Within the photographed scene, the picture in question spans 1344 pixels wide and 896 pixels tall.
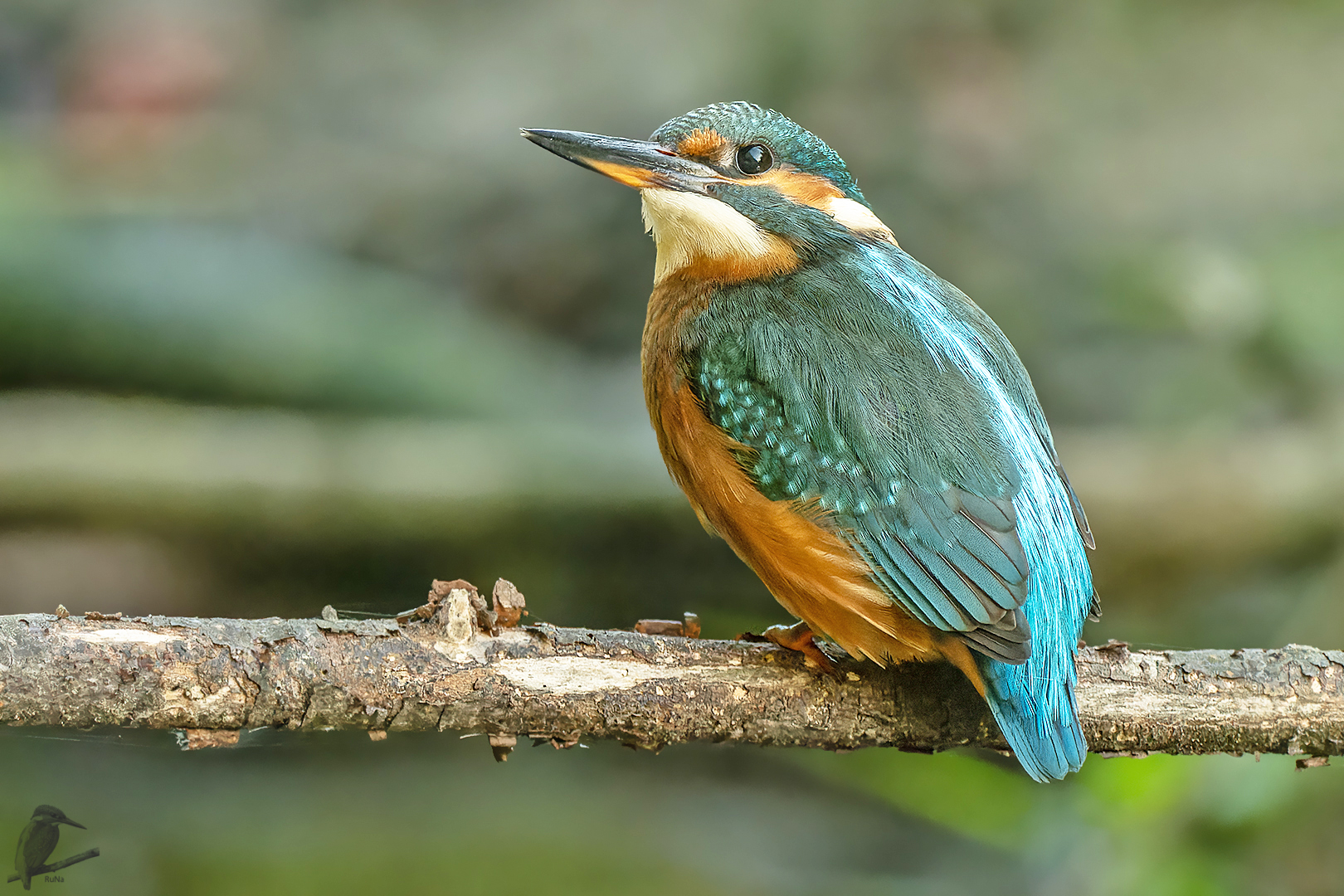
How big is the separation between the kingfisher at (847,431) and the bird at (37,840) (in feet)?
4.62

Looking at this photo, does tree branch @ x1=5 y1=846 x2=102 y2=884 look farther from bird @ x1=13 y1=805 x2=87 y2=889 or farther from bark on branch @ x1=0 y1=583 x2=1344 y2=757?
bark on branch @ x1=0 y1=583 x2=1344 y2=757

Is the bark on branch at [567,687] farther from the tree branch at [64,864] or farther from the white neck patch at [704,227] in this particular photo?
the white neck patch at [704,227]

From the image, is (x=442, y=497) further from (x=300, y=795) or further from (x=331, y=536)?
(x=300, y=795)

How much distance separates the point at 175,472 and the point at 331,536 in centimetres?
55

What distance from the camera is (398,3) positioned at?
5.59 metres

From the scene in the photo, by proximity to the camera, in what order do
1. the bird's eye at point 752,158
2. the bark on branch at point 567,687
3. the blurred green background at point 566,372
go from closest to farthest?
the bark on branch at point 567,687 < the bird's eye at point 752,158 < the blurred green background at point 566,372

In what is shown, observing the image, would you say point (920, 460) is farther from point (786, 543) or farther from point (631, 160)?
point (631, 160)

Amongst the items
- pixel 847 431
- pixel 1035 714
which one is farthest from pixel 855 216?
pixel 1035 714

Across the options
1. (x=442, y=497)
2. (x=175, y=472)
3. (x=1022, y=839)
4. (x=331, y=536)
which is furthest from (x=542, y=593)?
(x=1022, y=839)

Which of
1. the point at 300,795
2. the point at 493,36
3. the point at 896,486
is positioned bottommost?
the point at 300,795

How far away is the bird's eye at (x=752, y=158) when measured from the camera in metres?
2.19

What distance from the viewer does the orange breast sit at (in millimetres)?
1888

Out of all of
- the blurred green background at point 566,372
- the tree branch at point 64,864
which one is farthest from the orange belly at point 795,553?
the tree branch at point 64,864

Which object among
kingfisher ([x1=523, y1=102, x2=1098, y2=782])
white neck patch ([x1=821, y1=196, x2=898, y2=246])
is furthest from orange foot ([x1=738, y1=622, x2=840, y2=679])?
white neck patch ([x1=821, y1=196, x2=898, y2=246])
